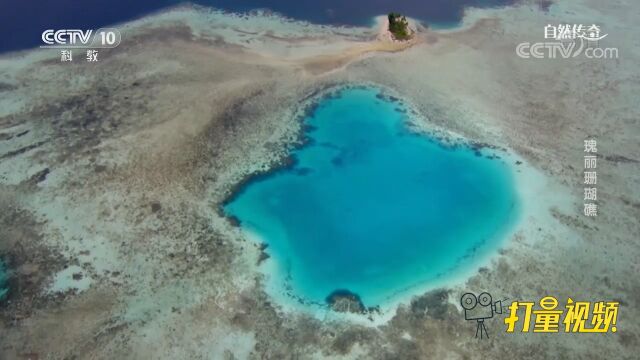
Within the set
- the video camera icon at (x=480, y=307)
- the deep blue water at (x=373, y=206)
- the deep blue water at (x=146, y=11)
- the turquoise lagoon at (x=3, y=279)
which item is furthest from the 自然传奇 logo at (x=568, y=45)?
the turquoise lagoon at (x=3, y=279)

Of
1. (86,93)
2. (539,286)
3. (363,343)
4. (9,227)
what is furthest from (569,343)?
(86,93)

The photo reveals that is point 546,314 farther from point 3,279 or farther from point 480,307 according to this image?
point 3,279

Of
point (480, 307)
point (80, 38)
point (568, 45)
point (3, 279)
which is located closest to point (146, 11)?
point (80, 38)

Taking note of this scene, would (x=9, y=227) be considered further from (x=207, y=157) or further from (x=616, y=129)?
(x=616, y=129)

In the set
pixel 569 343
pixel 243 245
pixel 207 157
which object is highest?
pixel 207 157

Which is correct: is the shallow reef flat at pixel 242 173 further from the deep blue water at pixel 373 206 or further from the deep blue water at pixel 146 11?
the deep blue water at pixel 146 11

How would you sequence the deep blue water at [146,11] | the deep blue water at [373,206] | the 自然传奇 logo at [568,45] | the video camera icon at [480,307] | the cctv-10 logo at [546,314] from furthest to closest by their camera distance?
the deep blue water at [146,11]
the 自然传奇 logo at [568,45]
the deep blue water at [373,206]
the video camera icon at [480,307]
the cctv-10 logo at [546,314]
